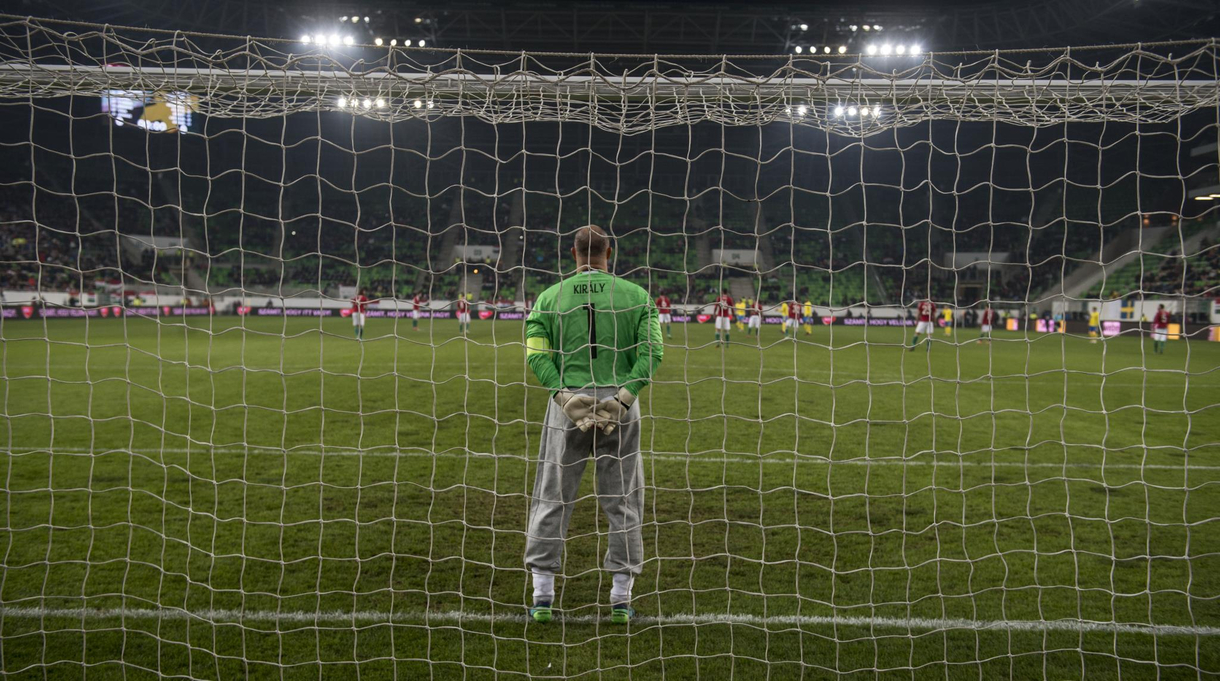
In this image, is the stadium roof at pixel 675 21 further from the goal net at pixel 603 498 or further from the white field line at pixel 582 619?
the white field line at pixel 582 619

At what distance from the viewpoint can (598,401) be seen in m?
3.47

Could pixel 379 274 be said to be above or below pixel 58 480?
above

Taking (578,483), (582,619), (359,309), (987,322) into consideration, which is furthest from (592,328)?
(359,309)

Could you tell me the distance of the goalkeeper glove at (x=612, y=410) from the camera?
11.1ft

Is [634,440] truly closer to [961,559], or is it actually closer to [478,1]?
[961,559]

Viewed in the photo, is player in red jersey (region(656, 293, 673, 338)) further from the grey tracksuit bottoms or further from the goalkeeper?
the grey tracksuit bottoms

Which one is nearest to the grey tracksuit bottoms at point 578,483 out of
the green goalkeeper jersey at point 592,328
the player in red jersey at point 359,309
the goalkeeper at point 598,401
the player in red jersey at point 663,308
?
the goalkeeper at point 598,401

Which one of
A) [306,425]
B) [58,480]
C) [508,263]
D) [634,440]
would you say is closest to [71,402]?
[306,425]

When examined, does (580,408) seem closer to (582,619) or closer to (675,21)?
(582,619)

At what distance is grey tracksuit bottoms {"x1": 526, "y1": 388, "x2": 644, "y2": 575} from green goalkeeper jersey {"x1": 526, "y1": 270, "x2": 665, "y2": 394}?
0.41 ft

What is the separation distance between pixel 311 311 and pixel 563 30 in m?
16.2

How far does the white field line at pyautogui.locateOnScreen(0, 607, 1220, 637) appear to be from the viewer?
3502mm

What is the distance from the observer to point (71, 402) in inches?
373

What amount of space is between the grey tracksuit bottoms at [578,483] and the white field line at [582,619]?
0.33 m
